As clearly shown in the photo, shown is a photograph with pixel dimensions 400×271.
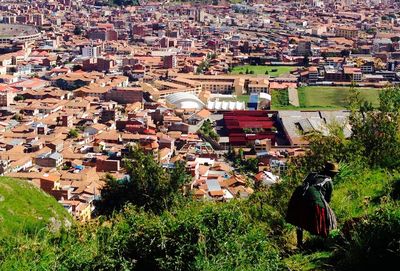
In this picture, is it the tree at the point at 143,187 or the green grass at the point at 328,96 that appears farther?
the green grass at the point at 328,96

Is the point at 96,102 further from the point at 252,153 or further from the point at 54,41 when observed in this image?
the point at 54,41

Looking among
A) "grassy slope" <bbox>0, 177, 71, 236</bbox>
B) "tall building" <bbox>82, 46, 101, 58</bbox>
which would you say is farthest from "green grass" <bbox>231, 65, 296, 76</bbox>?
"grassy slope" <bbox>0, 177, 71, 236</bbox>

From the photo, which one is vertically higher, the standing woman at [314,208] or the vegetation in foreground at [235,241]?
the standing woman at [314,208]

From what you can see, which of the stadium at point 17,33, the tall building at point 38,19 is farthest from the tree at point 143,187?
the tall building at point 38,19

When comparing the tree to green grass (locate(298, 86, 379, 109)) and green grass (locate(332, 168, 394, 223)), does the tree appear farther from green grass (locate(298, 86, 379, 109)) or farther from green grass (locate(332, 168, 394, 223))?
green grass (locate(298, 86, 379, 109))

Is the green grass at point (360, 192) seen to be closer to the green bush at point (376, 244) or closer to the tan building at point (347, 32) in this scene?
the green bush at point (376, 244)

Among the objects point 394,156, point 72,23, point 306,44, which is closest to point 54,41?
point 72,23
